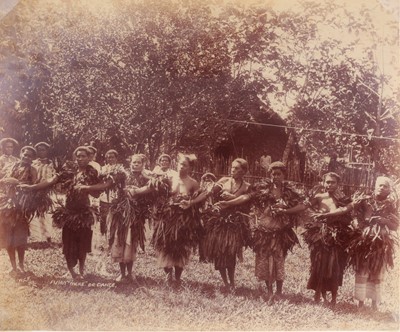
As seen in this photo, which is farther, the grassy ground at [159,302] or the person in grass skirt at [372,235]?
the person in grass skirt at [372,235]

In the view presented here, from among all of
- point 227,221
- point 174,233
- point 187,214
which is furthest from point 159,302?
point 227,221

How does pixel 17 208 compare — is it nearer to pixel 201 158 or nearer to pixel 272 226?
pixel 201 158

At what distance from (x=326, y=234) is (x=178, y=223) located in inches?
48.0

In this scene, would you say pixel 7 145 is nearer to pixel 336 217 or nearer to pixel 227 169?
pixel 227 169

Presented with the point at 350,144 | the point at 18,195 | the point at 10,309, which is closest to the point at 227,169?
the point at 350,144

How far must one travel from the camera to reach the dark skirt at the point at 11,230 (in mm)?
4316

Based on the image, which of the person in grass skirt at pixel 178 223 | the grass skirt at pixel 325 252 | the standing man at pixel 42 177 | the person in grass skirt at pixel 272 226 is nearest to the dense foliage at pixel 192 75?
the standing man at pixel 42 177

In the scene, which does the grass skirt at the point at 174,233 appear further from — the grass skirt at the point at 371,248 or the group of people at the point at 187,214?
the grass skirt at the point at 371,248

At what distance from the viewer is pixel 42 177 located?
4348 millimetres

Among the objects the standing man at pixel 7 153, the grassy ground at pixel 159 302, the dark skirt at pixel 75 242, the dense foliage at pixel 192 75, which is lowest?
the grassy ground at pixel 159 302

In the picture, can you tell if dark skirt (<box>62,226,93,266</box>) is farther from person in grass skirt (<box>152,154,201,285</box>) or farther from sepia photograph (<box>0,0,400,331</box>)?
person in grass skirt (<box>152,154,201,285</box>)

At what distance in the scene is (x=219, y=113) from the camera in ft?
14.3

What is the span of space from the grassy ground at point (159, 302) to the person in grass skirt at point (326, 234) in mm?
75

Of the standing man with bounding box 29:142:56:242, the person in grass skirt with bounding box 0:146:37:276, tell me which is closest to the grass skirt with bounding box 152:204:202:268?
the standing man with bounding box 29:142:56:242
